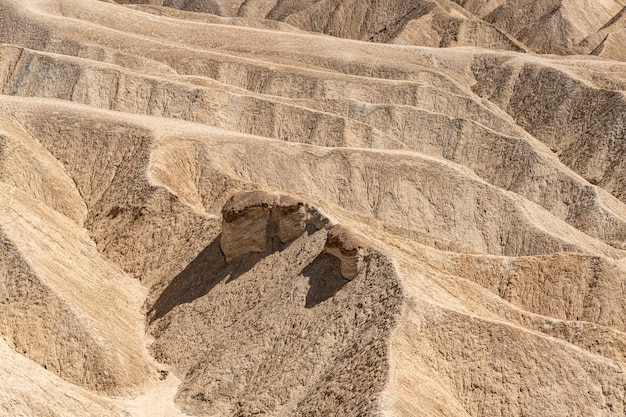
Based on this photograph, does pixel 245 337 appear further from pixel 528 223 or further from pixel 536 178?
pixel 536 178

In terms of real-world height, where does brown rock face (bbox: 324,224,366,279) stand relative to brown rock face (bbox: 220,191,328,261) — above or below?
below

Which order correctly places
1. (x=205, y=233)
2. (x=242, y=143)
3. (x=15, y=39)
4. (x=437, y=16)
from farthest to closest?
(x=437, y=16) < (x=15, y=39) < (x=242, y=143) < (x=205, y=233)

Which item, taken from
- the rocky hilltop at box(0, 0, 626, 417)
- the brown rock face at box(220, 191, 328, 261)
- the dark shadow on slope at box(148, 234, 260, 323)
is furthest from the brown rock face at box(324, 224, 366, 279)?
the dark shadow on slope at box(148, 234, 260, 323)

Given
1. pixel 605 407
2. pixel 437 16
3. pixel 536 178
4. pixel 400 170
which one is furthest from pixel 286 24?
pixel 605 407

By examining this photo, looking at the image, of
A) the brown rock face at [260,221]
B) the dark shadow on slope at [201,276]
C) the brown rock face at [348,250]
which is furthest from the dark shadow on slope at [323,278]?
the dark shadow on slope at [201,276]

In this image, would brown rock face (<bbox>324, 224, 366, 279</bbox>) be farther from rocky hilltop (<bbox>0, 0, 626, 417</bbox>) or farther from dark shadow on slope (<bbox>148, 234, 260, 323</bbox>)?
dark shadow on slope (<bbox>148, 234, 260, 323</bbox>)

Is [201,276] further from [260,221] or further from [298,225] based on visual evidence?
[298,225]

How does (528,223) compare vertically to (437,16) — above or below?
below
